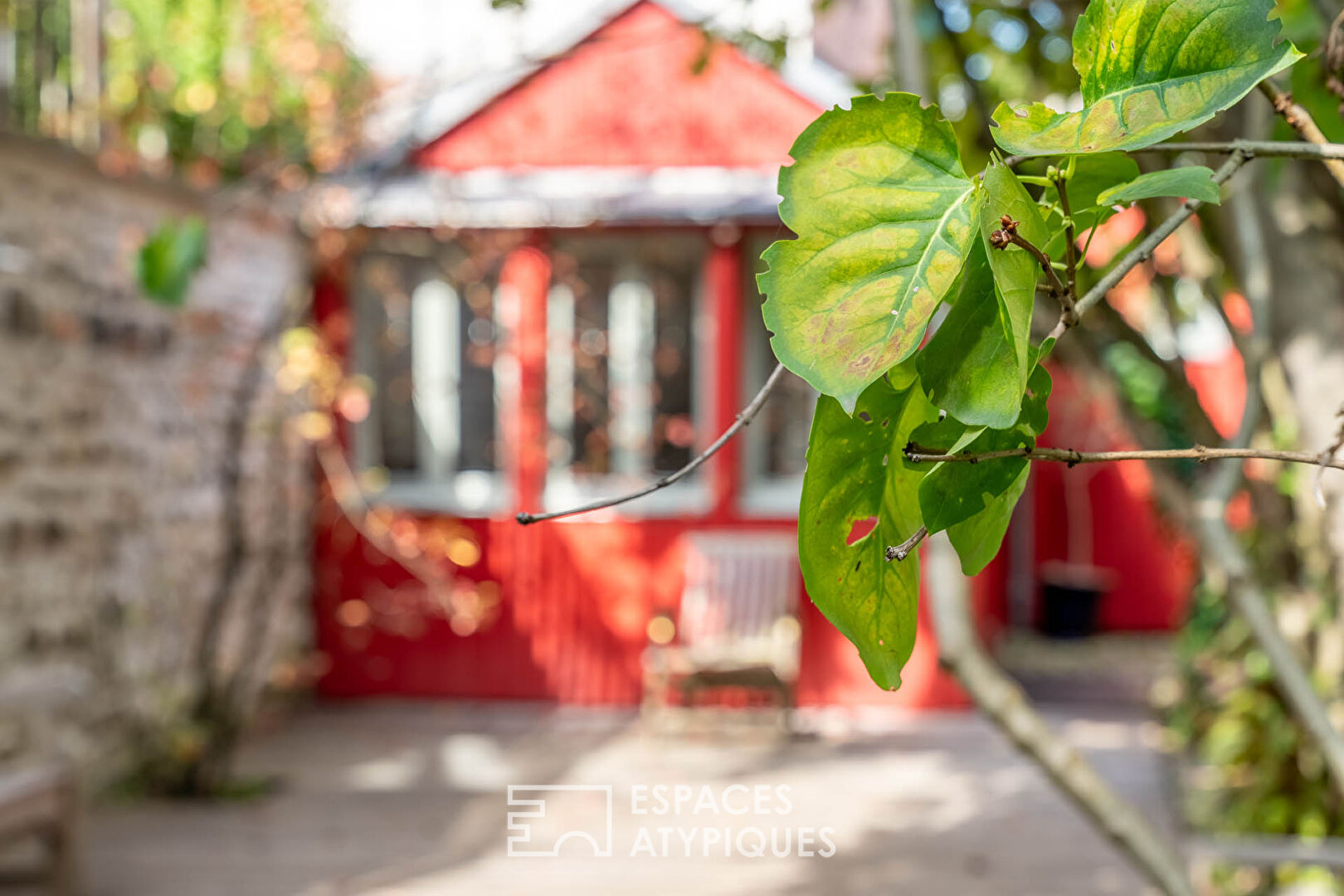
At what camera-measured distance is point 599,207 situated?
22.4ft

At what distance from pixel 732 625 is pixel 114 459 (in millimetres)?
3128

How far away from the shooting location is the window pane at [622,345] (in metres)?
7.22

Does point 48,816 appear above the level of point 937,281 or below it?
below

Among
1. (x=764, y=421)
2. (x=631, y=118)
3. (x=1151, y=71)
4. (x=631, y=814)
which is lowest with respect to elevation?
(x=631, y=814)

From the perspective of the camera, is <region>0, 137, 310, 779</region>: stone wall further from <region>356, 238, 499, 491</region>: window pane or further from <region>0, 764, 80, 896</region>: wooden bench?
<region>356, 238, 499, 491</region>: window pane

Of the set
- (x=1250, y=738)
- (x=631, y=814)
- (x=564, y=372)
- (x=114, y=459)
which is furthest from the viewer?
(x=564, y=372)

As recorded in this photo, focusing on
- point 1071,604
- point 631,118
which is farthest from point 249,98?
point 1071,604

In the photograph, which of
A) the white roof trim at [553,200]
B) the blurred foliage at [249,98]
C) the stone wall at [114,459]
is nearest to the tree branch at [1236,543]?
the stone wall at [114,459]

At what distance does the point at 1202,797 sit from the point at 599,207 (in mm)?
4108

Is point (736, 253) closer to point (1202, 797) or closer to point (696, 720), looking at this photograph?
point (696, 720)

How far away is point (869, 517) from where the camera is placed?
18.5 inches

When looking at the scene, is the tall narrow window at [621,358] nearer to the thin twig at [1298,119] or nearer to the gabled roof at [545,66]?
the gabled roof at [545,66]

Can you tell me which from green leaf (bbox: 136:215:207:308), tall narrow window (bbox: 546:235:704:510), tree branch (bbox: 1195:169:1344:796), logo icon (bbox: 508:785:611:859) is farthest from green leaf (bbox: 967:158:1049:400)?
tall narrow window (bbox: 546:235:704:510)

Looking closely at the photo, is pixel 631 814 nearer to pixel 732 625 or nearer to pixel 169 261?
pixel 732 625
